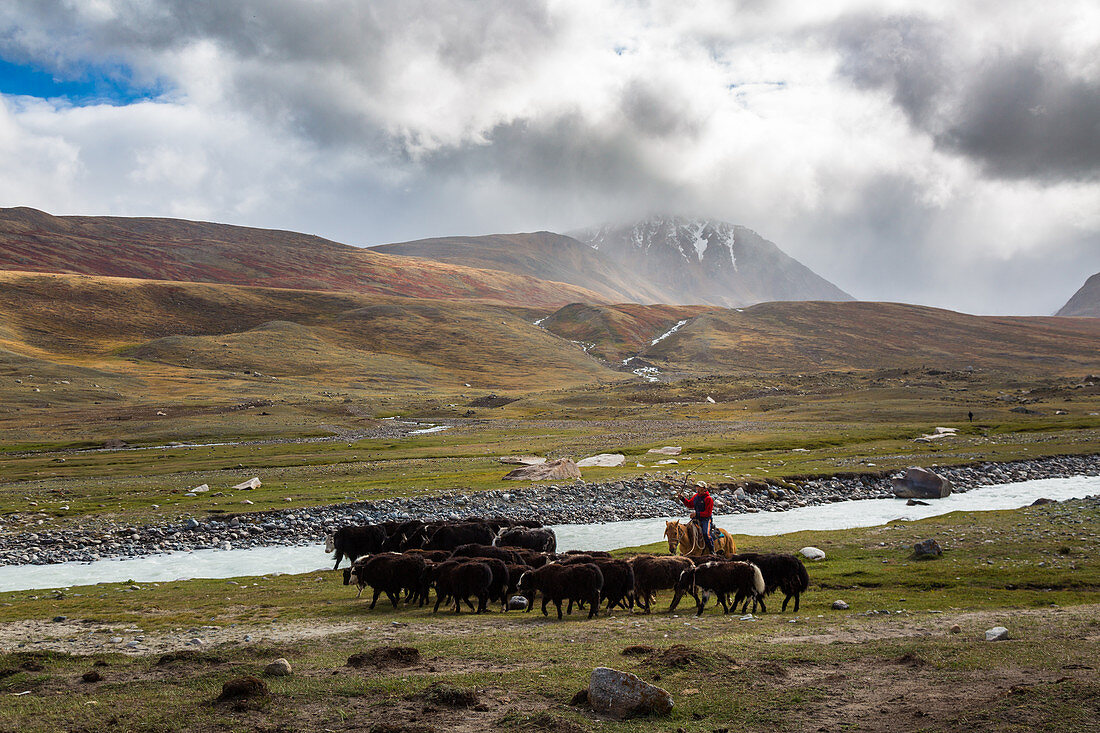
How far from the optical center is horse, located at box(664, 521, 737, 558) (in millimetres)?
22484

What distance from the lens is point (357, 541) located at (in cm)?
2527

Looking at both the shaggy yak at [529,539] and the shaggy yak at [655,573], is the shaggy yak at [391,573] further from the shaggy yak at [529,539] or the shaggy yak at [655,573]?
the shaggy yak at [655,573]

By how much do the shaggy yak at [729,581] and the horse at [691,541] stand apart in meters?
4.34

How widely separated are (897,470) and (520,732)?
148 feet

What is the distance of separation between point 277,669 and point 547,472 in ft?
113

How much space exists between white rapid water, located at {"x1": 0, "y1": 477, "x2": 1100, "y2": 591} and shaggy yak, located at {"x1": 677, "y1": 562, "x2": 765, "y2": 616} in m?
12.8

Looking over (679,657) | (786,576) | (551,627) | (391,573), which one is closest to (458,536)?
(391,573)

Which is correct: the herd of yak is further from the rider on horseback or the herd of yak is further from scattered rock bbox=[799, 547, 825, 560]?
scattered rock bbox=[799, 547, 825, 560]

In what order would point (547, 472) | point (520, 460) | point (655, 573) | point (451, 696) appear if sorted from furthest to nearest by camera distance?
point (520, 460) → point (547, 472) → point (655, 573) → point (451, 696)

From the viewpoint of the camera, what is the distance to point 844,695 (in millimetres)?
10031

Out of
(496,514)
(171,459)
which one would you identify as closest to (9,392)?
(171,459)

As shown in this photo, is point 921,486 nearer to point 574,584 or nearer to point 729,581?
point 729,581

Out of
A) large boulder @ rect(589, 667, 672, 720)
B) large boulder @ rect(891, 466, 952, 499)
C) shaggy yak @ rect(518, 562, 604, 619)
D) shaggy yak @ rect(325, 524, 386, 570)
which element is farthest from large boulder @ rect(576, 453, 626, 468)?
large boulder @ rect(589, 667, 672, 720)

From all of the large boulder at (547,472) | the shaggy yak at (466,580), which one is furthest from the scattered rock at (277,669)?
the large boulder at (547,472)
